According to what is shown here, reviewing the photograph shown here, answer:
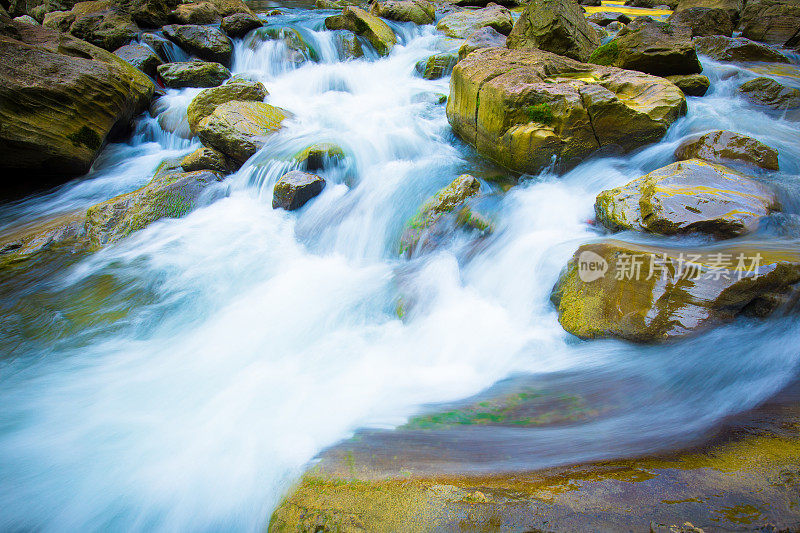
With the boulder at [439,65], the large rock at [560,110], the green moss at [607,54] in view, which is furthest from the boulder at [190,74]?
the green moss at [607,54]

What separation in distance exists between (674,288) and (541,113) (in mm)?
3009

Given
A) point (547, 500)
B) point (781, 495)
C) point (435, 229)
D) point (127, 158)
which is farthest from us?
point (127, 158)

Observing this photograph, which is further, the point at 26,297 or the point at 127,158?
the point at 127,158

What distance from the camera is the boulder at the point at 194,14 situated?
12227 mm

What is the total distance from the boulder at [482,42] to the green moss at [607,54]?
8.53ft

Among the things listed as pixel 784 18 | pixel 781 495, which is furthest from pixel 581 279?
pixel 784 18

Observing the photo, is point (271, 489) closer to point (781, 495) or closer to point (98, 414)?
point (98, 414)

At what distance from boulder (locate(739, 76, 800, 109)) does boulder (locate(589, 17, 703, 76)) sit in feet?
3.05

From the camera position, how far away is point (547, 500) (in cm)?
191

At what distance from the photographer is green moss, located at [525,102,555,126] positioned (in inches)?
194

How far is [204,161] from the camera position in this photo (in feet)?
21.7

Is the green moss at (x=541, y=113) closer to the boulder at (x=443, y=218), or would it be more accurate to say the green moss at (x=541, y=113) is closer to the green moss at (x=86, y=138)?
the boulder at (x=443, y=218)

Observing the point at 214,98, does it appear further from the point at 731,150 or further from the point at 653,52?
the point at 731,150

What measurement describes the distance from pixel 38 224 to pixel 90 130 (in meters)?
2.05
